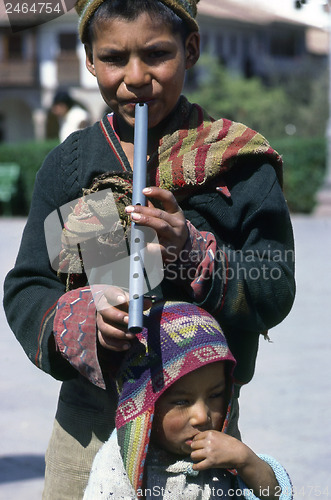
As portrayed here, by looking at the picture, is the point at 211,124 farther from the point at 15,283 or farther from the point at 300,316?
the point at 300,316

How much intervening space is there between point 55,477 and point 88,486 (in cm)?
18

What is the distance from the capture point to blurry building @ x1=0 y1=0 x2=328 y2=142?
35.5m

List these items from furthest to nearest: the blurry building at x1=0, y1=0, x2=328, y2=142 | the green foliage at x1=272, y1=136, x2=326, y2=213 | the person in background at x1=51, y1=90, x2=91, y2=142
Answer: the blurry building at x1=0, y1=0, x2=328, y2=142 < the green foliage at x1=272, y1=136, x2=326, y2=213 < the person in background at x1=51, y1=90, x2=91, y2=142

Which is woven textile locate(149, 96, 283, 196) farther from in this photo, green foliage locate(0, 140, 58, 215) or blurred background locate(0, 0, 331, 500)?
green foliage locate(0, 140, 58, 215)

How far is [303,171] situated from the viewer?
1662 centimetres

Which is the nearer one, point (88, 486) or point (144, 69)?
point (144, 69)

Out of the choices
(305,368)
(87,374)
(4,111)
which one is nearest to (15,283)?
(87,374)

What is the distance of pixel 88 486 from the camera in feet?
5.76

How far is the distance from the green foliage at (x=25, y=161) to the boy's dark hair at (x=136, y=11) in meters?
15.7

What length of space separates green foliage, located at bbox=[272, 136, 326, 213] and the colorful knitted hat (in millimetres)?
14466

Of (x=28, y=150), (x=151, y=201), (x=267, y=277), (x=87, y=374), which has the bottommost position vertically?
(x=28, y=150)

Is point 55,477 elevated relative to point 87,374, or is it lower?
lower

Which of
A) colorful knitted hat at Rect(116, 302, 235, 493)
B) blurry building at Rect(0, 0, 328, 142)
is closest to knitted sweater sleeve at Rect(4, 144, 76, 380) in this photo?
colorful knitted hat at Rect(116, 302, 235, 493)

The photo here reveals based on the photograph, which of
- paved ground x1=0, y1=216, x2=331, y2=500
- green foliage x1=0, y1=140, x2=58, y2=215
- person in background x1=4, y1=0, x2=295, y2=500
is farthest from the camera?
green foliage x1=0, y1=140, x2=58, y2=215
